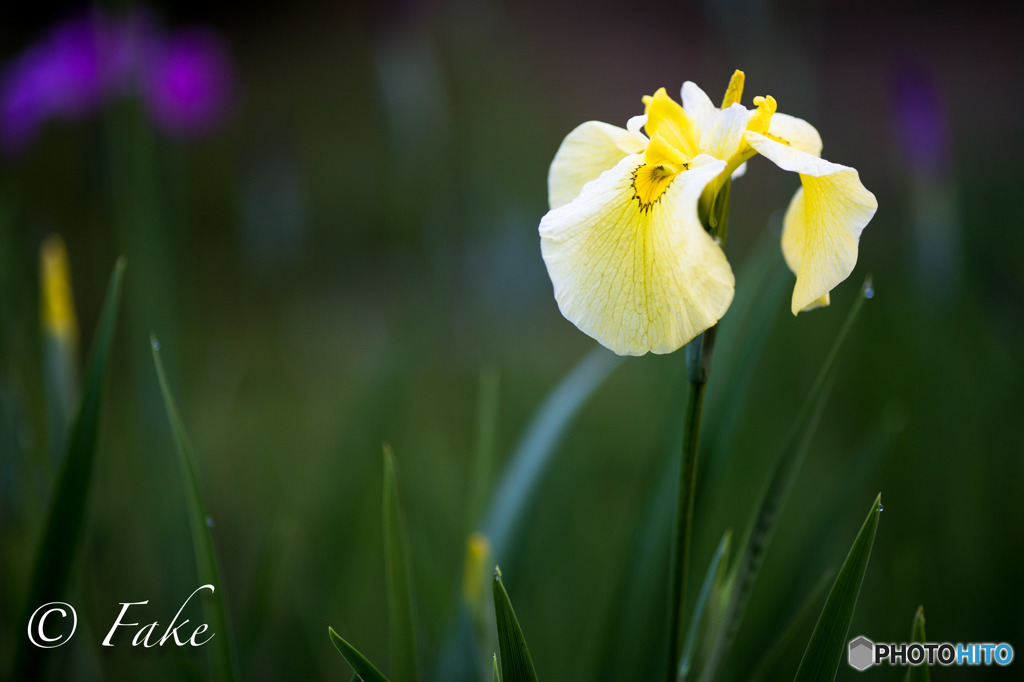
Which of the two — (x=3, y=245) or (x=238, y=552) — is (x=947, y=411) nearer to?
(x=238, y=552)

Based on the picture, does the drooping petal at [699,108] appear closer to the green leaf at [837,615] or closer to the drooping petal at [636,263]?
the drooping petal at [636,263]

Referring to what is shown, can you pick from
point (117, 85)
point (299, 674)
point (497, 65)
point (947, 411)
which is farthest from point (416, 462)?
point (497, 65)

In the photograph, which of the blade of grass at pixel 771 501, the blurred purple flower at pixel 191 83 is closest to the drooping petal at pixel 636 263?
the blade of grass at pixel 771 501

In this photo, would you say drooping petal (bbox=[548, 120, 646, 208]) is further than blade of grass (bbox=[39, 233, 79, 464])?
No

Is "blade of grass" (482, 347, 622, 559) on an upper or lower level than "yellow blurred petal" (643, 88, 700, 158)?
lower

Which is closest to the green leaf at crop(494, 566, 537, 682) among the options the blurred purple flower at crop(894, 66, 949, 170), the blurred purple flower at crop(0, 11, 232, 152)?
the blurred purple flower at crop(0, 11, 232, 152)

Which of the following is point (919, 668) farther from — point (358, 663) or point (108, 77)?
point (108, 77)

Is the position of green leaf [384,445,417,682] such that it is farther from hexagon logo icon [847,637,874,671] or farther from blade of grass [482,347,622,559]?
hexagon logo icon [847,637,874,671]
